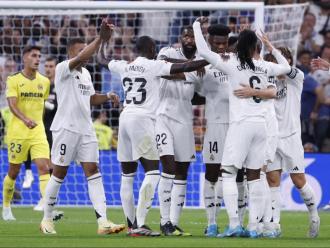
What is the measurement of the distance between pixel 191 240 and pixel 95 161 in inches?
81.2

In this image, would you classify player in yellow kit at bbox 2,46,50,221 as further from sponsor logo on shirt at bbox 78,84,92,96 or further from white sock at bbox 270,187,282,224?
white sock at bbox 270,187,282,224

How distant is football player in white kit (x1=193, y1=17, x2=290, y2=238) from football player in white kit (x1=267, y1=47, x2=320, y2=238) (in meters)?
1.14

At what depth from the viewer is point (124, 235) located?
14.1 metres

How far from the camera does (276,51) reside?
1390cm

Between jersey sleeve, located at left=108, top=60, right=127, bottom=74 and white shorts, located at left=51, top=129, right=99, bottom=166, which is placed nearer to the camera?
jersey sleeve, located at left=108, top=60, right=127, bottom=74

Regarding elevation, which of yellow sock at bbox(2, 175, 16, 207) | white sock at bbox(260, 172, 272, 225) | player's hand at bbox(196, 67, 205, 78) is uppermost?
player's hand at bbox(196, 67, 205, 78)

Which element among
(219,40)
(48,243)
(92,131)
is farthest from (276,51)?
(48,243)

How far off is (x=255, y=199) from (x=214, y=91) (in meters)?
1.63

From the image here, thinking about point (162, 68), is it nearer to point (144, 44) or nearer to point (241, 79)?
point (144, 44)

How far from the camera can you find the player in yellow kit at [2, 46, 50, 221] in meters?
17.9

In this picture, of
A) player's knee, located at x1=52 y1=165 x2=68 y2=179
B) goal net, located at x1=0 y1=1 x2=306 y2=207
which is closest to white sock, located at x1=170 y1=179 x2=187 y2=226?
player's knee, located at x1=52 y1=165 x2=68 y2=179

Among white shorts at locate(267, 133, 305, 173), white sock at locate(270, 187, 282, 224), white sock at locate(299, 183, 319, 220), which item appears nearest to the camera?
white sock at locate(299, 183, 319, 220)

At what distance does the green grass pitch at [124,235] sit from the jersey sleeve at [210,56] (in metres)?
2.07

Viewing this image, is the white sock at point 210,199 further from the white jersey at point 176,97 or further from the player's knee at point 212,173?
the white jersey at point 176,97
